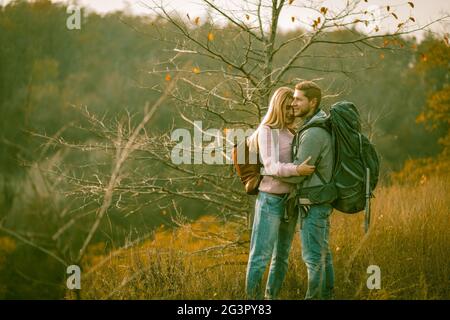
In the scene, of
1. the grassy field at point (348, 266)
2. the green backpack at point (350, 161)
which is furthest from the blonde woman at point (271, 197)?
the grassy field at point (348, 266)

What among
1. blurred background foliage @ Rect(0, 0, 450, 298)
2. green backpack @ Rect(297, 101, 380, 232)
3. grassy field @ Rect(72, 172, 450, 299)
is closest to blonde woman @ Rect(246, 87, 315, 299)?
green backpack @ Rect(297, 101, 380, 232)

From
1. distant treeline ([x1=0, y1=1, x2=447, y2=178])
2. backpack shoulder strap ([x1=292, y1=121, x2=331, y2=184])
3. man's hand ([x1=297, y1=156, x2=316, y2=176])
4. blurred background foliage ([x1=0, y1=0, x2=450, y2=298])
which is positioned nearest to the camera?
man's hand ([x1=297, y1=156, x2=316, y2=176])

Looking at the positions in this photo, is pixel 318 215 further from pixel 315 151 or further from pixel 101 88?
pixel 101 88

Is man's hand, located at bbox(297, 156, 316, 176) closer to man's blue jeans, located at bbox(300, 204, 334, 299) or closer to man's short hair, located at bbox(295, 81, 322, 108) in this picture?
man's blue jeans, located at bbox(300, 204, 334, 299)

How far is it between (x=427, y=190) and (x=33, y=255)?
13857 millimetres

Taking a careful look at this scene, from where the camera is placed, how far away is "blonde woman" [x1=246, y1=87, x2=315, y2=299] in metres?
3.89

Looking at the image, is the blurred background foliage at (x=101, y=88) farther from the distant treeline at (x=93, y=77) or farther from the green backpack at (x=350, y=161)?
the green backpack at (x=350, y=161)

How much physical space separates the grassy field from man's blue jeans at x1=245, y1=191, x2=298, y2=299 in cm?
47

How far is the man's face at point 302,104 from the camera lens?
395 centimetres

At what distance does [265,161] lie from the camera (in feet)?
12.6

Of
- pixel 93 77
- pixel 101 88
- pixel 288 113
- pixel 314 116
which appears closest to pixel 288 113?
pixel 288 113

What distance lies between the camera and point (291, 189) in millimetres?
3939

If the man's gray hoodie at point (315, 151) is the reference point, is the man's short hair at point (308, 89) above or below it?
above

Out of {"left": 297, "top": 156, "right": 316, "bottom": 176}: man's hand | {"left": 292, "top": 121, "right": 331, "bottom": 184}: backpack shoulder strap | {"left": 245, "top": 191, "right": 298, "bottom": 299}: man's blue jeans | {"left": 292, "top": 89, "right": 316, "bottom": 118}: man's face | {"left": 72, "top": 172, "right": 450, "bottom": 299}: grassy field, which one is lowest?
{"left": 72, "top": 172, "right": 450, "bottom": 299}: grassy field
